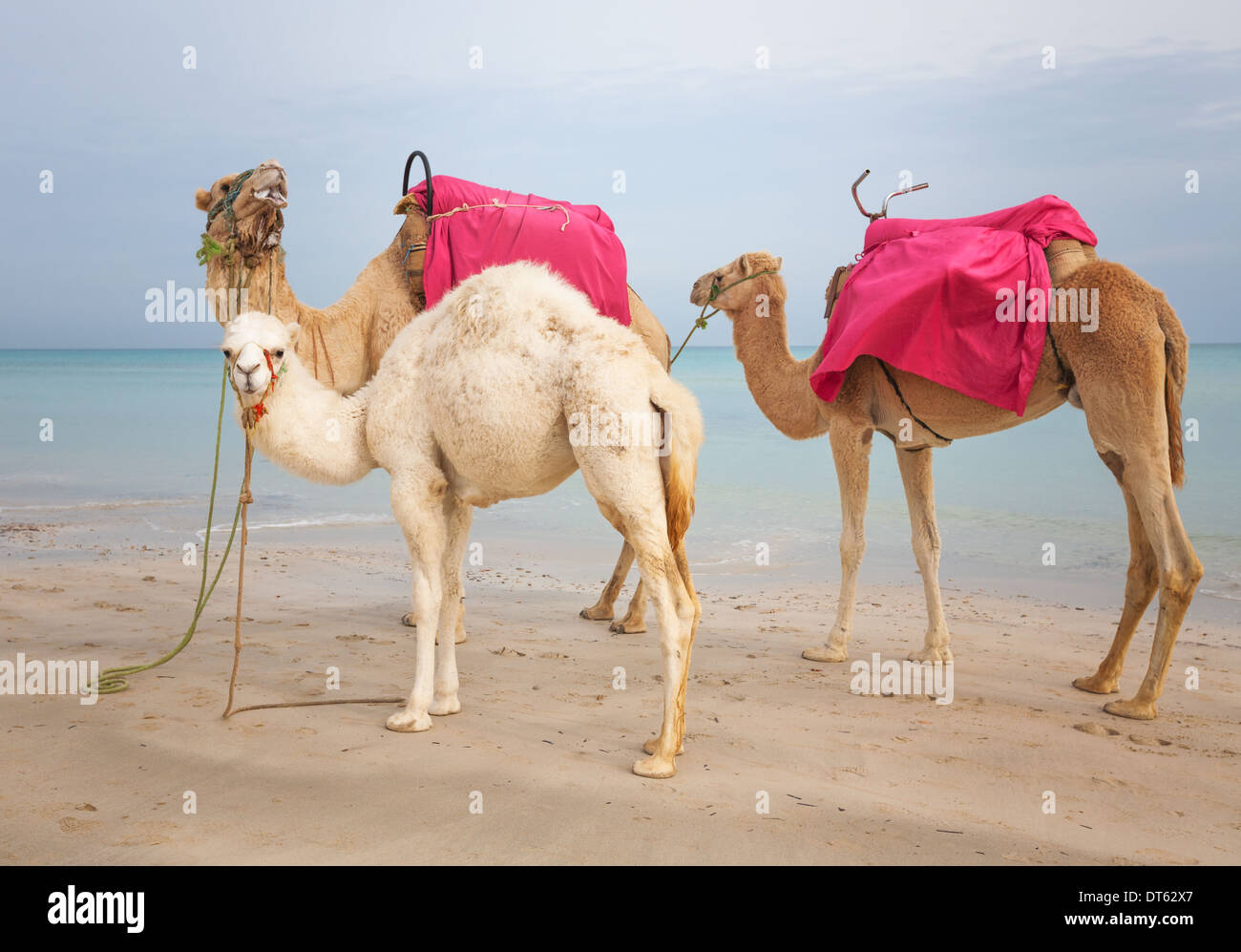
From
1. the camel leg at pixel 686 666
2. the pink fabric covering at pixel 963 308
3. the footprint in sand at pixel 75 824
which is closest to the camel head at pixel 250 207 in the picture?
the camel leg at pixel 686 666

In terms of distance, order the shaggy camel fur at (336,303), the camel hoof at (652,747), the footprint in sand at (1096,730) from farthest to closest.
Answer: the shaggy camel fur at (336,303) < the footprint in sand at (1096,730) < the camel hoof at (652,747)

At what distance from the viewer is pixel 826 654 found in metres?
6.51

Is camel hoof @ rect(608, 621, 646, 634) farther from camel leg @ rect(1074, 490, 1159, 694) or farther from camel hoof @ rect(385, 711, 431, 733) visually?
camel leg @ rect(1074, 490, 1159, 694)

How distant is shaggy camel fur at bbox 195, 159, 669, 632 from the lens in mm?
5441

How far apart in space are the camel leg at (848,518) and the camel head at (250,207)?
367 centimetres

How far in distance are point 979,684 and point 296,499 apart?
411 inches

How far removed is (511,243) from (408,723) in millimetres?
3029

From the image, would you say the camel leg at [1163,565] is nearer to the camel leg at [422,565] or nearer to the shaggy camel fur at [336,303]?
the shaggy camel fur at [336,303]

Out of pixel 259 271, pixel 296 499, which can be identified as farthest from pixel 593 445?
pixel 296 499

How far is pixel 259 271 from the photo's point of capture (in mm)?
5621

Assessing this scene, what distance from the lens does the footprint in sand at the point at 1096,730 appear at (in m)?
5.07

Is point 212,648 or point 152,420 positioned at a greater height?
point 152,420

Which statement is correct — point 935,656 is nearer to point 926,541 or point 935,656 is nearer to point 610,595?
point 926,541

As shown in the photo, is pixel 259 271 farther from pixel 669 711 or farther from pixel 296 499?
pixel 296 499
